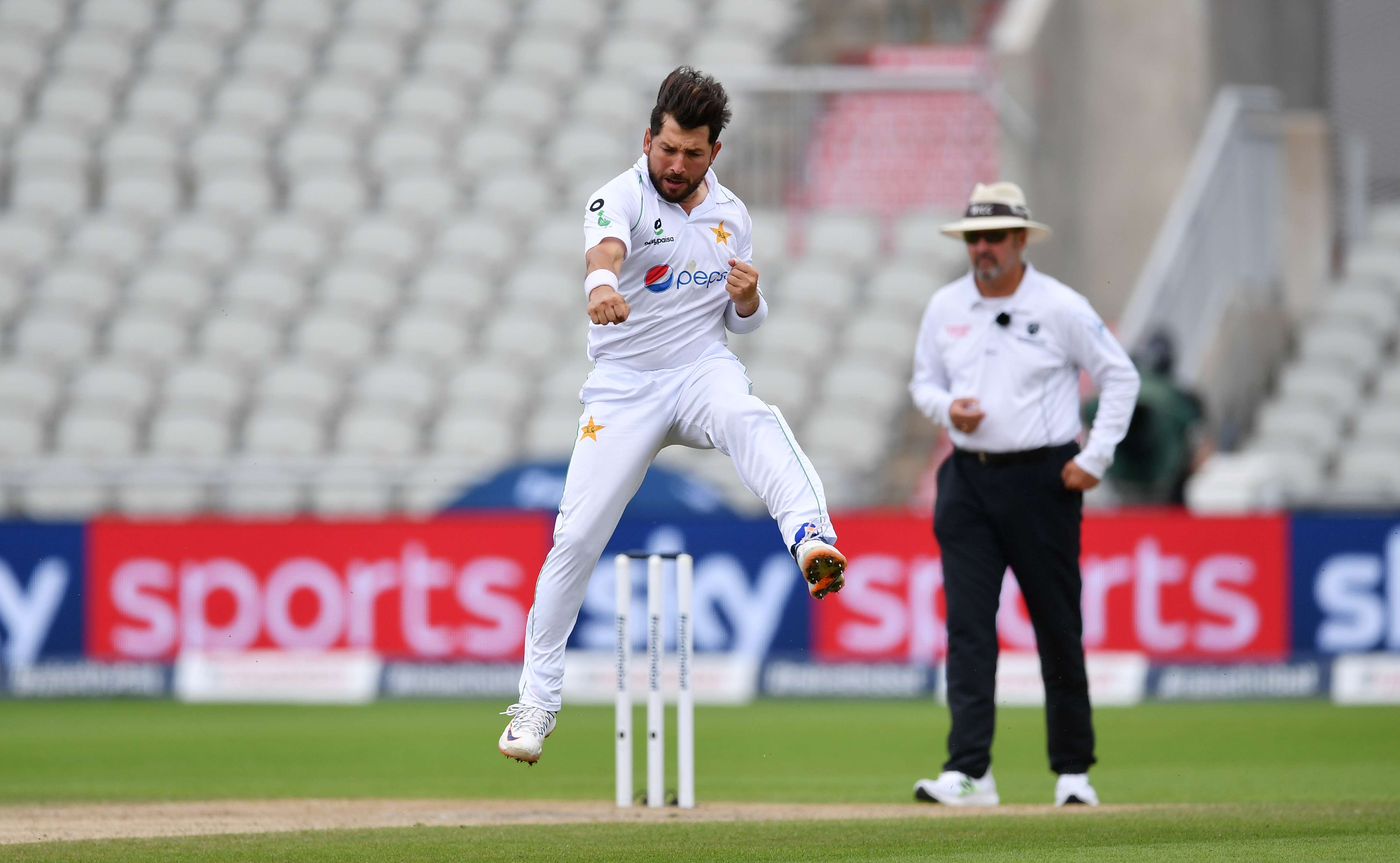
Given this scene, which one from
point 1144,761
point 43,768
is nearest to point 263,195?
point 43,768

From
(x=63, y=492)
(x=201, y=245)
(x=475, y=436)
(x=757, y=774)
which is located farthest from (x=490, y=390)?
(x=757, y=774)

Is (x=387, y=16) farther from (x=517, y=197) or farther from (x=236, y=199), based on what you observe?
(x=517, y=197)

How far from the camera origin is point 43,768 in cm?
959

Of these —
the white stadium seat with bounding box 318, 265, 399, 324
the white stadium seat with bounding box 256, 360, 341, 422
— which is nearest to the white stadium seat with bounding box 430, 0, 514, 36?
the white stadium seat with bounding box 318, 265, 399, 324

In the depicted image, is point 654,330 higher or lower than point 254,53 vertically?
lower

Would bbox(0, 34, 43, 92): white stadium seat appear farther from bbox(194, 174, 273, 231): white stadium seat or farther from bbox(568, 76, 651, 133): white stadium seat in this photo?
bbox(568, 76, 651, 133): white stadium seat

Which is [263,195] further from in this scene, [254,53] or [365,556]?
[365,556]

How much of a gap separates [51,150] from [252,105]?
215 cm

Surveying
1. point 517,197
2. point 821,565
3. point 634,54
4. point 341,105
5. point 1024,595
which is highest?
point 634,54

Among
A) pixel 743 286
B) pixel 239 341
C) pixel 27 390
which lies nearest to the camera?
pixel 743 286

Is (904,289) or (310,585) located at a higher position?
(904,289)

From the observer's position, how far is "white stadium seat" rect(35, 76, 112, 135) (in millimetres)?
19844

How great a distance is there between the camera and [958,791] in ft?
23.9

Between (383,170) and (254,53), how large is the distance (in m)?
2.62
